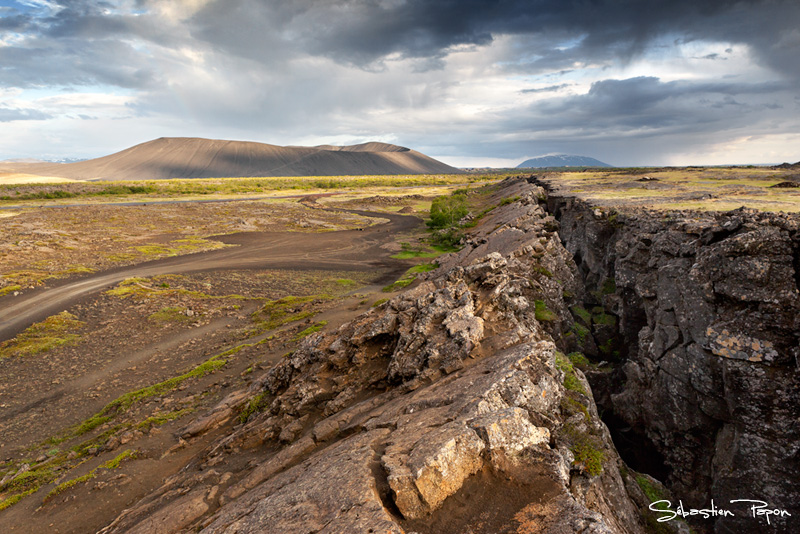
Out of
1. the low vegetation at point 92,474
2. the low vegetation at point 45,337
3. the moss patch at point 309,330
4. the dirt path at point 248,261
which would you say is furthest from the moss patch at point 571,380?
the dirt path at point 248,261

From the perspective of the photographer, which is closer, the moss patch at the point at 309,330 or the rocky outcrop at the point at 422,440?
the rocky outcrop at the point at 422,440

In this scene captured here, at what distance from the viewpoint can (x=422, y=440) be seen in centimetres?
880

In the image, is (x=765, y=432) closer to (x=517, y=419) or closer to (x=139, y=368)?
(x=517, y=419)

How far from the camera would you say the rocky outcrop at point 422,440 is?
25.0 feet

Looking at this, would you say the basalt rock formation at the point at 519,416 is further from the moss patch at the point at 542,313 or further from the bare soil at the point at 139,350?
the bare soil at the point at 139,350

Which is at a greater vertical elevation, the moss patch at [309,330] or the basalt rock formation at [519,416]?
the basalt rock formation at [519,416]

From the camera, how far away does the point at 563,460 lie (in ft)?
27.3

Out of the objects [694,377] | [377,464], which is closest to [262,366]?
[377,464]

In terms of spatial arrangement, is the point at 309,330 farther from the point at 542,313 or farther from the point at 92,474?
the point at 542,313

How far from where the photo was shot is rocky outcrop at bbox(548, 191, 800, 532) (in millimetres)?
12203

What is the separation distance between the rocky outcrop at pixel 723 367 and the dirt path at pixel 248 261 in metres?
42.7

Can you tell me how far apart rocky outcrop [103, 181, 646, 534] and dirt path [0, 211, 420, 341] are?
34337mm

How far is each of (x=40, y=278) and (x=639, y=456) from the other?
64.7 metres

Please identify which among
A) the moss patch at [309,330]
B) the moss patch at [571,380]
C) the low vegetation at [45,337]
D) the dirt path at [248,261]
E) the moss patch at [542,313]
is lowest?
the low vegetation at [45,337]
